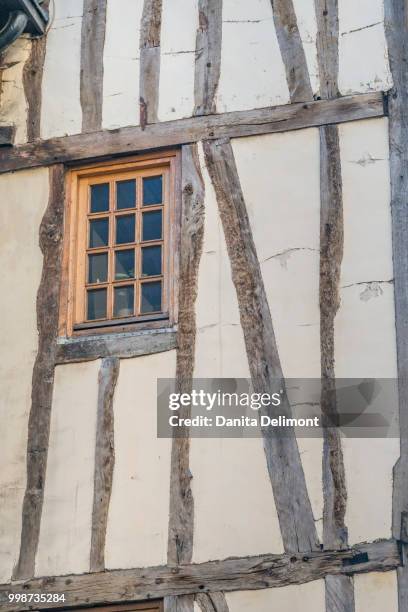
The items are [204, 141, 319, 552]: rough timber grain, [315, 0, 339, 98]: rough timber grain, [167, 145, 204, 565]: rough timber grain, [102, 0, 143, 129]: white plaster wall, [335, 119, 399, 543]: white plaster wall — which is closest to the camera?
[335, 119, 399, 543]: white plaster wall

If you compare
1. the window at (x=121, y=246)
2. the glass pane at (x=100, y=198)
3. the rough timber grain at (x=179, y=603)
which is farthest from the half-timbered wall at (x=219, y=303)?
the glass pane at (x=100, y=198)

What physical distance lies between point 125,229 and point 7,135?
105 cm

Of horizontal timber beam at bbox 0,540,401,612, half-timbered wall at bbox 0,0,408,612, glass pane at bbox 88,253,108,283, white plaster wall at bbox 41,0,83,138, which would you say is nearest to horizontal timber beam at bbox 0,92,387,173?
half-timbered wall at bbox 0,0,408,612

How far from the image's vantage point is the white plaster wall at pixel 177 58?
851 cm

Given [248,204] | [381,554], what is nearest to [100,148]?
[248,204]

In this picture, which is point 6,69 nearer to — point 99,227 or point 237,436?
point 99,227

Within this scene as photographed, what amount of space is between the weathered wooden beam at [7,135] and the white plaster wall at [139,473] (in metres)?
1.77

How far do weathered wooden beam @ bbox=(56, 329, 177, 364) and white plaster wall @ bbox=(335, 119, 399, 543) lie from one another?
102cm

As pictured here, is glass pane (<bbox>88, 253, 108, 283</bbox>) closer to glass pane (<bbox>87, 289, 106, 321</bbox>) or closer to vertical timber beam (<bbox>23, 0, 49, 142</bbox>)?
glass pane (<bbox>87, 289, 106, 321</bbox>)

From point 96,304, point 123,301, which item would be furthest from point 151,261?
point 96,304

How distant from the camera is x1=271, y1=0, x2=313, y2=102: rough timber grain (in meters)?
8.31

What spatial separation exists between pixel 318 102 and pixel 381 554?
9.03ft

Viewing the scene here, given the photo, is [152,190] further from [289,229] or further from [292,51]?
[292,51]

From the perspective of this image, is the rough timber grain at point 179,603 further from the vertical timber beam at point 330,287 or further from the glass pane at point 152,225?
the glass pane at point 152,225
